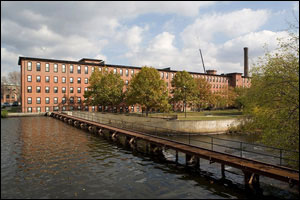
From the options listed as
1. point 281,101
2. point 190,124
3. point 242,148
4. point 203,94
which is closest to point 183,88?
point 203,94

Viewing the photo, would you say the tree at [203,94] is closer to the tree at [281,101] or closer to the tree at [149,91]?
the tree at [149,91]

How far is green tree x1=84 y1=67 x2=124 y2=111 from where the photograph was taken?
59.1 metres

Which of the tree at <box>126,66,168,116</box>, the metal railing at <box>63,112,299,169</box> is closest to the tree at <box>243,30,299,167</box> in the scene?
the metal railing at <box>63,112,299,169</box>

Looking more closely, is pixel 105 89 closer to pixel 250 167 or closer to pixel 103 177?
pixel 103 177

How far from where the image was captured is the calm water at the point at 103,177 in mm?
13102

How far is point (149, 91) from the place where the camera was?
157 ft

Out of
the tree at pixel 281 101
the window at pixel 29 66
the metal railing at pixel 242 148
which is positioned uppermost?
the window at pixel 29 66

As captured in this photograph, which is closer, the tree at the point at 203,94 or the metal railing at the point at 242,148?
the metal railing at the point at 242,148

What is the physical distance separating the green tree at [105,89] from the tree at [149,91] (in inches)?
421

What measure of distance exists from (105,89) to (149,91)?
15.9 meters

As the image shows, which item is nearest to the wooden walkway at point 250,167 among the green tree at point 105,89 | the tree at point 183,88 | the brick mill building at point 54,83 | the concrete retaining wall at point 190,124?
the concrete retaining wall at point 190,124

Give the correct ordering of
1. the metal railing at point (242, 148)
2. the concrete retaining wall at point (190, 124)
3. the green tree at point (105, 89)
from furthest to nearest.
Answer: the green tree at point (105, 89)
the concrete retaining wall at point (190, 124)
the metal railing at point (242, 148)

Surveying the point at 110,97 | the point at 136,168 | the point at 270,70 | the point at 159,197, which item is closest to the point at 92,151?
the point at 136,168

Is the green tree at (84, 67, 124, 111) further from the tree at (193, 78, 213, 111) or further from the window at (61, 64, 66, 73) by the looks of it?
the tree at (193, 78, 213, 111)
